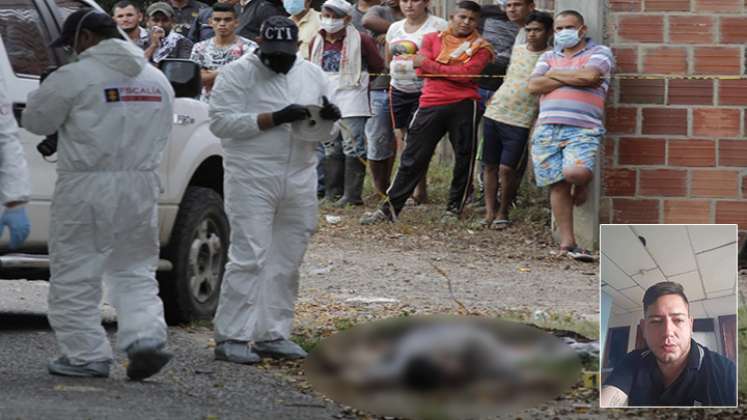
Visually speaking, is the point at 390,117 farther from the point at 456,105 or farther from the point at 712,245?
the point at 712,245

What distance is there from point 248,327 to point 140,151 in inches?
49.5

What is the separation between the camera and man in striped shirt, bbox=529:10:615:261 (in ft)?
46.7

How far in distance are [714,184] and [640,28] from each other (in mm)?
1347

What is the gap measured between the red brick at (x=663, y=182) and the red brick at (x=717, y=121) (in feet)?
1.26

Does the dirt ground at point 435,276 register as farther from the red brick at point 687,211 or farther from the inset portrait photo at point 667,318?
the inset portrait photo at point 667,318

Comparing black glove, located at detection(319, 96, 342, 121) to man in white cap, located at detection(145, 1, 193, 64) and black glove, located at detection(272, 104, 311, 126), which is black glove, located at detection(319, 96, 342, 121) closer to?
black glove, located at detection(272, 104, 311, 126)

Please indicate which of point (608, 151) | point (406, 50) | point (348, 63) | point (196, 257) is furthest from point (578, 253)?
point (196, 257)

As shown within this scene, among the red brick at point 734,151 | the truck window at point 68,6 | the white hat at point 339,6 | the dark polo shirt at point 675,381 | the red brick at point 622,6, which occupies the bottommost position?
the red brick at point 734,151

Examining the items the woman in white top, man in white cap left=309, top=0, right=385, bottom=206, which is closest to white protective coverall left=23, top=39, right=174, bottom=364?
the woman in white top

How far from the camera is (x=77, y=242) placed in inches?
328

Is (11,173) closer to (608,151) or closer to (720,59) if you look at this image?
(608,151)

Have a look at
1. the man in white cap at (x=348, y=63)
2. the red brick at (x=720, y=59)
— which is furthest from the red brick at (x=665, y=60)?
the man in white cap at (x=348, y=63)

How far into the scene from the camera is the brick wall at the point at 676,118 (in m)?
14.4

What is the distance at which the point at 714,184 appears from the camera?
1457 cm
